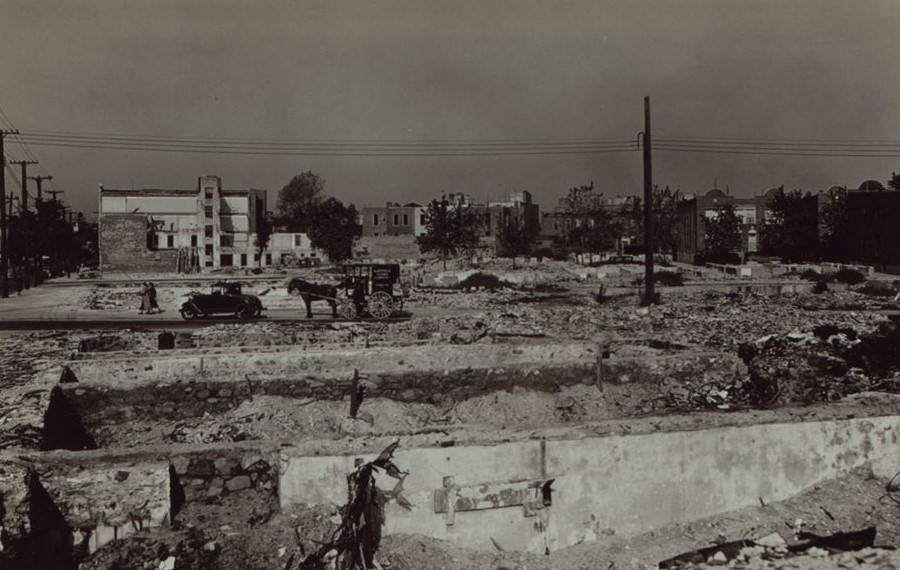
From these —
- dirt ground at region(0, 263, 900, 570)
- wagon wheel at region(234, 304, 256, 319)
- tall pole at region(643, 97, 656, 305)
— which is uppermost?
tall pole at region(643, 97, 656, 305)

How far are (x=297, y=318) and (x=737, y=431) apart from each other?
18.0m

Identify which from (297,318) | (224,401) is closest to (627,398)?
(224,401)

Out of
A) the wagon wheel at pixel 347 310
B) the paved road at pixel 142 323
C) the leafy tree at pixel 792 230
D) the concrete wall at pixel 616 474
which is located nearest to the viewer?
the concrete wall at pixel 616 474

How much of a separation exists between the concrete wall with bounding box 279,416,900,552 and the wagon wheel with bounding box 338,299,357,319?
16283 mm

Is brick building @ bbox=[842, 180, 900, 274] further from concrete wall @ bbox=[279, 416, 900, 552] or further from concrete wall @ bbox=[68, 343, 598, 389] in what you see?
concrete wall @ bbox=[279, 416, 900, 552]

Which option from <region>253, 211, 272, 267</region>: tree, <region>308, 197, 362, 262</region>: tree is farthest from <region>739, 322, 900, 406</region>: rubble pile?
<region>253, 211, 272, 267</region>: tree

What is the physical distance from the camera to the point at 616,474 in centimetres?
740

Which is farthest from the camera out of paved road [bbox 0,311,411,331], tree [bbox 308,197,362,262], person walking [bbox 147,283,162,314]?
tree [bbox 308,197,362,262]

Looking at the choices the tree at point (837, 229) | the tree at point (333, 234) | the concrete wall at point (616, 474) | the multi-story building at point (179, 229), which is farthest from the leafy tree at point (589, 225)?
the concrete wall at point (616, 474)

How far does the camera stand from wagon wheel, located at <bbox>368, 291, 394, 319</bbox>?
Answer: 22.8 metres

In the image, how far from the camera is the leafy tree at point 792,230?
170 feet

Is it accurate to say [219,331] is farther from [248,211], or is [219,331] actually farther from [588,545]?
[248,211]

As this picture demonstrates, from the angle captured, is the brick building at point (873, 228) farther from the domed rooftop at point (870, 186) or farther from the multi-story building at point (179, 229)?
the multi-story building at point (179, 229)

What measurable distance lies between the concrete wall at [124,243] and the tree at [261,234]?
429 inches
